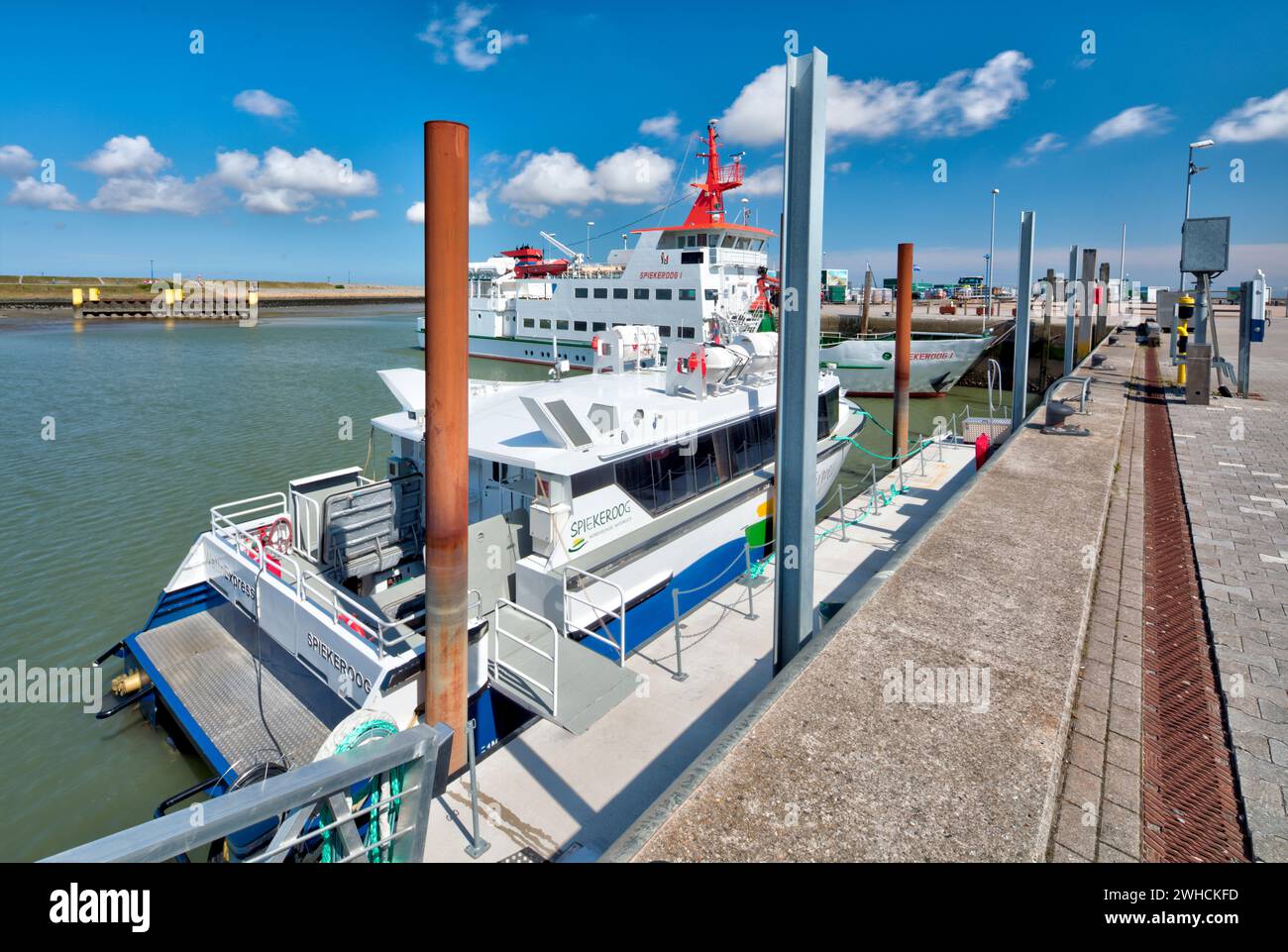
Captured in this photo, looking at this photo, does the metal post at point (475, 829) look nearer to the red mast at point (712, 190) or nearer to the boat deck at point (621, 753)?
the boat deck at point (621, 753)

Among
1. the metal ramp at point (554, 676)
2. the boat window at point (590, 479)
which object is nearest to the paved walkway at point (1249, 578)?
the metal ramp at point (554, 676)

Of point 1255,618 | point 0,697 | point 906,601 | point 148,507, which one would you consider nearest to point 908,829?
point 906,601

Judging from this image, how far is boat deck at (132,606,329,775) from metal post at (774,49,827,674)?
4305 millimetres

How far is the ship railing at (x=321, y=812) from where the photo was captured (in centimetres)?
198

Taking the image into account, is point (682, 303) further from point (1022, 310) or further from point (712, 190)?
point (1022, 310)

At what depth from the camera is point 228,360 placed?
4234 cm

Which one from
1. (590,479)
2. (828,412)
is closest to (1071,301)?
(828,412)

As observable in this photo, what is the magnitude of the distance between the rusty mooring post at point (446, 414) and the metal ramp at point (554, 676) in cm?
65

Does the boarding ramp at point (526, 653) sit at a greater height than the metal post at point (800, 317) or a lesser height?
lesser

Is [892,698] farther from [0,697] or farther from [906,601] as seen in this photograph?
[0,697]

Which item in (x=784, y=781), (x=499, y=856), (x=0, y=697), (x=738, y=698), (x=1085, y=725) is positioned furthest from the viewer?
(x=0, y=697)

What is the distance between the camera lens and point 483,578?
7.15 m

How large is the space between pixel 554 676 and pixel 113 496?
519 inches

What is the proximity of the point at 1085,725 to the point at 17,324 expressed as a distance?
96.3 meters
